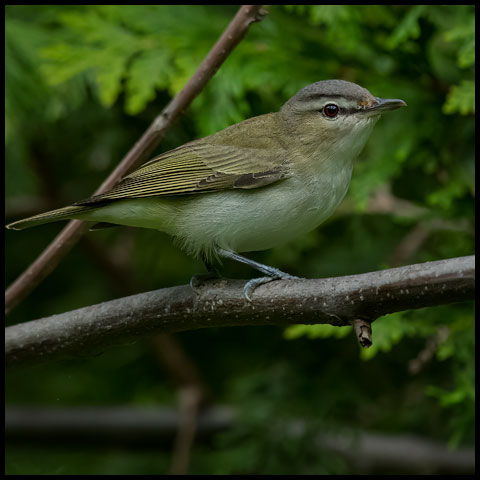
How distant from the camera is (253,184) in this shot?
10.0 ft

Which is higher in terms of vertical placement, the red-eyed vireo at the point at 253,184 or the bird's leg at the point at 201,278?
the red-eyed vireo at the point at 253,184

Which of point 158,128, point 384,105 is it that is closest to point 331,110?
point 384,105

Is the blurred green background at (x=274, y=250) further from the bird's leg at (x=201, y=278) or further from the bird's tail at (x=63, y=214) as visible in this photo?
the bird's tail at (x=63, y=214)

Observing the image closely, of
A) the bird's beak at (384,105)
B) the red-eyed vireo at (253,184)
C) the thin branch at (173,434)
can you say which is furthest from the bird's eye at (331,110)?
the thin branch at (173,434)

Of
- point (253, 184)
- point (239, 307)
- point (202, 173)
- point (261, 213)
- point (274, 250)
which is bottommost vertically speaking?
point (239, 307)

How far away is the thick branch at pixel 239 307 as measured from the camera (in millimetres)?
2188

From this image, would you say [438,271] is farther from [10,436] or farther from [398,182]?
[10,436]

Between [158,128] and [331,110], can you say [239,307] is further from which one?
[331,110]

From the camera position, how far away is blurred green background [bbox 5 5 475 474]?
3684 mm

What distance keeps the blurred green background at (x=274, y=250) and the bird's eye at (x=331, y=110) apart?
46 centimetres

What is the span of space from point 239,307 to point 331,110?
106cm

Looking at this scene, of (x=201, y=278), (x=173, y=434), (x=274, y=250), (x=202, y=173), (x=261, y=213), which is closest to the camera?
(x=201, y=278)

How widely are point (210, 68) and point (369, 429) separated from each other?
2.50 m

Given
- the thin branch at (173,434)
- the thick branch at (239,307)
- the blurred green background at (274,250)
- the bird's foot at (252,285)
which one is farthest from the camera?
the thin branch at (173,434)
